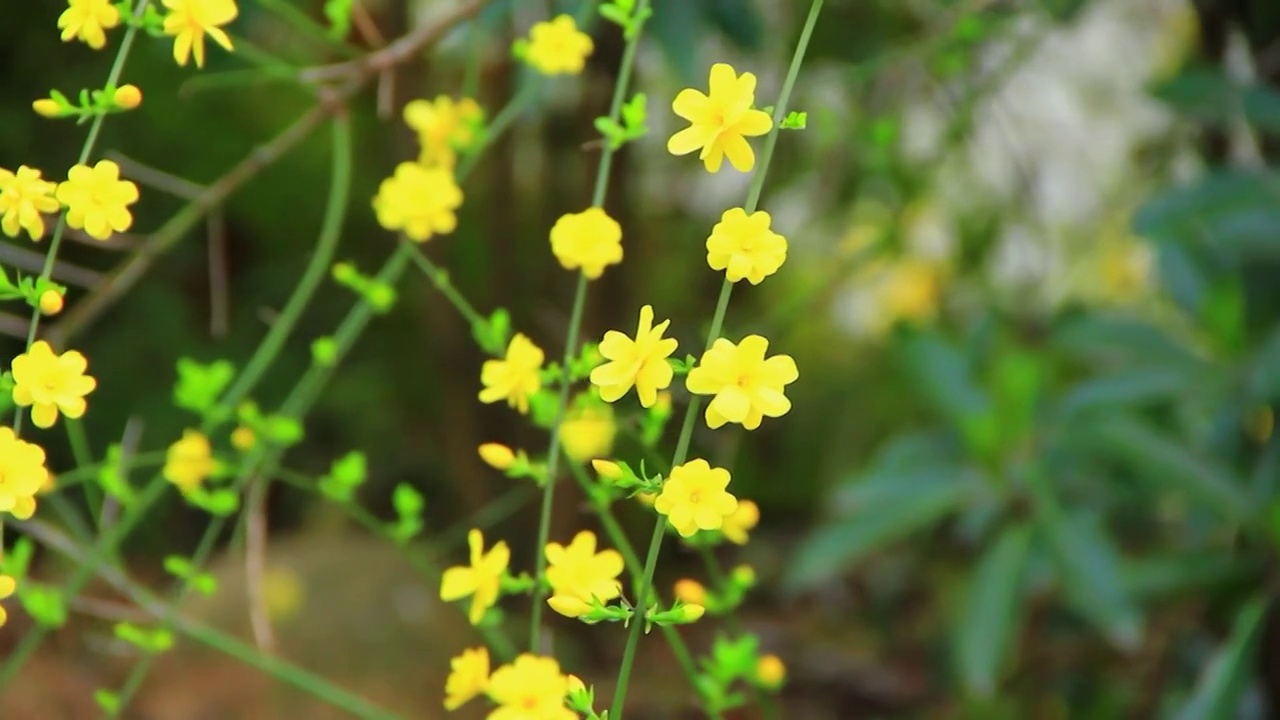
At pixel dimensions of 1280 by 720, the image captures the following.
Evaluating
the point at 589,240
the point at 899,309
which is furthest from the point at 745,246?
the point at 899,309

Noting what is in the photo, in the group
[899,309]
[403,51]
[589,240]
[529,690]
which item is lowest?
[529,690]

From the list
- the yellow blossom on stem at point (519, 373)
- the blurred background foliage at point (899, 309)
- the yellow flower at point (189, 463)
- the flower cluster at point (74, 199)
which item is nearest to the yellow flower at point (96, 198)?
the flower cluster at point (74, 199)

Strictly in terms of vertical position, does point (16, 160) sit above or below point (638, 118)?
above

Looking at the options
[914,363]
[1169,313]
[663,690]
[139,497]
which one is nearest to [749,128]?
[139,497]

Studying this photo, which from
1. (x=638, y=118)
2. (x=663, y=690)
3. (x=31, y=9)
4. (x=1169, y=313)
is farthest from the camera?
(x=1169, y=313)

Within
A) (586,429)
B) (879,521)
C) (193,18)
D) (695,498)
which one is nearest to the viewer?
(695,498)

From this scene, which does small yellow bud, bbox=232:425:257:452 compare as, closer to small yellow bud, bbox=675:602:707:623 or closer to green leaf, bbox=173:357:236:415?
green leaf, bbox=173:357:236:415

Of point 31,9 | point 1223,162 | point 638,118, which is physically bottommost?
point 638,118

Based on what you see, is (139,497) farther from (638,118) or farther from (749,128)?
(749,128)

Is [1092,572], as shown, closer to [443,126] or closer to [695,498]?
[443,126]
